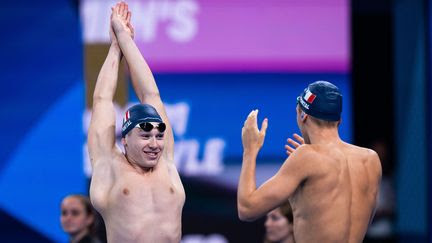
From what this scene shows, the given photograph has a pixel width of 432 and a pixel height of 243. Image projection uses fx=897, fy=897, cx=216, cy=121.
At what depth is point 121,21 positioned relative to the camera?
Answer: 5.39 m

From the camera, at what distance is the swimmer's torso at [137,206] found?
479cm

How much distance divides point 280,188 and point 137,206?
0.77 meters

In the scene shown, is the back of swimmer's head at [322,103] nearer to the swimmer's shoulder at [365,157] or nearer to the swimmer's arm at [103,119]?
the swimmer's shoulder at [365,157]

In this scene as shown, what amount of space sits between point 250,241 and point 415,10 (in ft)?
8.87

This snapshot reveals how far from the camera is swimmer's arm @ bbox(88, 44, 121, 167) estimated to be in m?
4.95

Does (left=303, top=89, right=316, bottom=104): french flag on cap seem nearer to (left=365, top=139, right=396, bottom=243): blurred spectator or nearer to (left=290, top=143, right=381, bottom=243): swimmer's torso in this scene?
(left=290, top=143, right=381, bottom=243): swimmer's torso

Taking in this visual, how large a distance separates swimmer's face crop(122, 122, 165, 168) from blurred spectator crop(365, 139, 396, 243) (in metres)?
4.33

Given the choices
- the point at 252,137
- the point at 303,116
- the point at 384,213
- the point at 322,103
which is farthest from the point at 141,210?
the point at 384,213

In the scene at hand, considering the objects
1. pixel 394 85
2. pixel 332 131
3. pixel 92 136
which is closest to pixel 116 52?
pixel 92 136

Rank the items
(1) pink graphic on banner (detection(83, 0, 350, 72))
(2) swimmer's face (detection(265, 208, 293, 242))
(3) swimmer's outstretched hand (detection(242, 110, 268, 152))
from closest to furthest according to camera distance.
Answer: (3) swimmer's outstretched hand (detection(242, 110, 268, 152)) < (2) swimmer's face (detection(265, 208, 293, 242)) < (1) pink graphic on banner (detection(83, 0, 350, 72))

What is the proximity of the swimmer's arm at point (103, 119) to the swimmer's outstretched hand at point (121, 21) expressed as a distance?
0.21m

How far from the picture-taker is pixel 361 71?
9117 millimetres

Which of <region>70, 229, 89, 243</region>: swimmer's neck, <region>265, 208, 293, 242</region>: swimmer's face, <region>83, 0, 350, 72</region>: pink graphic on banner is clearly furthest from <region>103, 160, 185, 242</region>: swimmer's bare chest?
<region>83, 0, 350, 72</region>: pink graphic on banner

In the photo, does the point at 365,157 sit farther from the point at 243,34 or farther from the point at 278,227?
the point at 243,34
